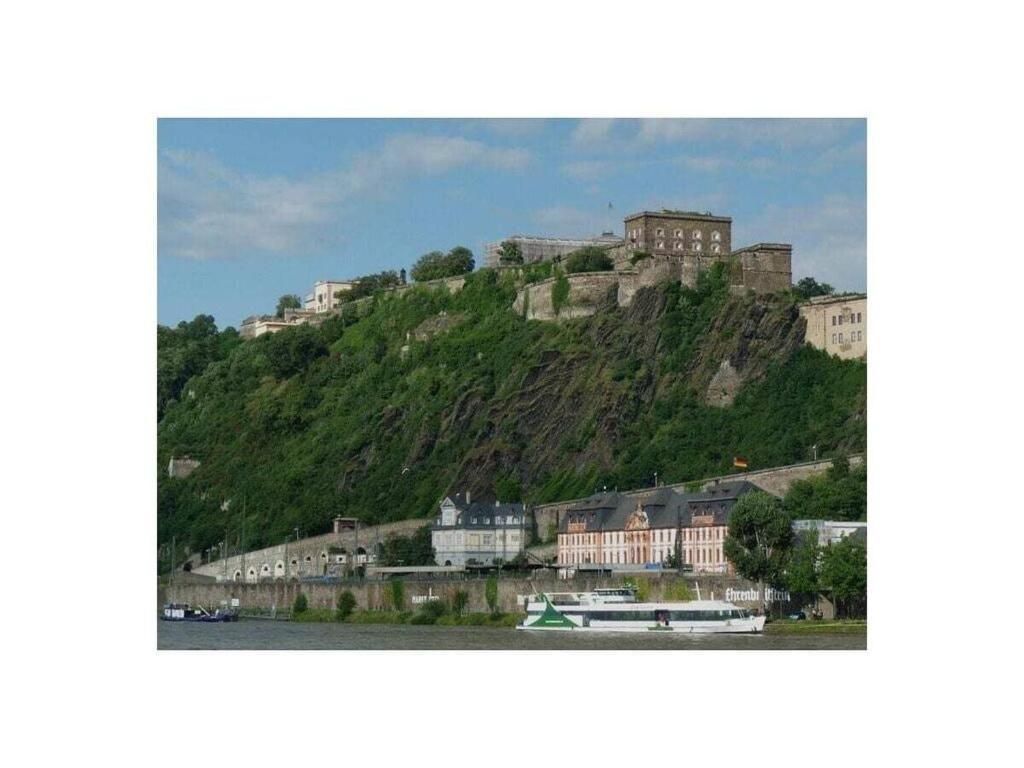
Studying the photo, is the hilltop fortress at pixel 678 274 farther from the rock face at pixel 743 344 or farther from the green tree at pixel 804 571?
the green tree at pixel 804 571

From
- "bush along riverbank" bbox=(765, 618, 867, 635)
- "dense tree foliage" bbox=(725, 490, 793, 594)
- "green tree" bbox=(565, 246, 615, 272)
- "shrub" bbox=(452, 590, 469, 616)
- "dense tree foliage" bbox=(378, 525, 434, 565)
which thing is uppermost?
"green tree" bbox=(565, 246, 615, 272)

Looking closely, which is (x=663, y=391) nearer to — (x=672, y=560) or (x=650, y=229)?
(x=650, y=229)

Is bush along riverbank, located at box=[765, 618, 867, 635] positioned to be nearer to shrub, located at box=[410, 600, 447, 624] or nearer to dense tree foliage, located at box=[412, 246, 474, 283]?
shrub, located at box=[410, 600, 447, 624]

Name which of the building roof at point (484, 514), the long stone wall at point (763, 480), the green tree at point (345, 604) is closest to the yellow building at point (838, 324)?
the long stone wall at point (763, 480)

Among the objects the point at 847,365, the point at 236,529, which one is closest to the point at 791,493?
the point at 847,365

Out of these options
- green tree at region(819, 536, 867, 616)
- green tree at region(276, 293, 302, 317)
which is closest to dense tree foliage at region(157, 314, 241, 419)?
green tree at region(276, 293, 302, 317)

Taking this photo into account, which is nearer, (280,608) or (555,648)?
(555,648)

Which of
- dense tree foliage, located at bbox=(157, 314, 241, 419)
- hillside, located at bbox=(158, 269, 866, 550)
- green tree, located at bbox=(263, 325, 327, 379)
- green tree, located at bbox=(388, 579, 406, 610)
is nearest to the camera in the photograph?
green tree, located at bbox=(388, 579, 406, 610)
